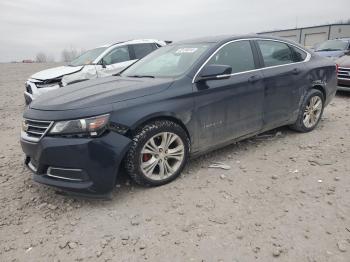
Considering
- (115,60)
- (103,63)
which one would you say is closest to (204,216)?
(103,63)

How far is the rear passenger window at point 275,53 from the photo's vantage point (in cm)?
452

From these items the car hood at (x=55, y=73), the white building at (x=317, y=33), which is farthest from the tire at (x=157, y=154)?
the white building at (x=317, y=33)

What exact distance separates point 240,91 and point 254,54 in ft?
2.25

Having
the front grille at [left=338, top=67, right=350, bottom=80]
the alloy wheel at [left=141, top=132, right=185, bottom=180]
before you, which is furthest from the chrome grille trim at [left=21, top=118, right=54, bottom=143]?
the front grille at [left=338, top=67, right=350, bottom=80]

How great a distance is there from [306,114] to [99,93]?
347cm

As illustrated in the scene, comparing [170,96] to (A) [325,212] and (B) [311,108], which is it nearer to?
(A) [325,212]

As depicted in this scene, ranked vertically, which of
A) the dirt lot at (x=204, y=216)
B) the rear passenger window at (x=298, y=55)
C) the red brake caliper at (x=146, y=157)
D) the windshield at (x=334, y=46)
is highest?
the rear passenger window at (x=298, y=55)

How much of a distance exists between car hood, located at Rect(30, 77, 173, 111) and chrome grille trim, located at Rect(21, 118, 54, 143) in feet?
0.52

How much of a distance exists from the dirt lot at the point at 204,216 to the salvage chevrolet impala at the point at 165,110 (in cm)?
31

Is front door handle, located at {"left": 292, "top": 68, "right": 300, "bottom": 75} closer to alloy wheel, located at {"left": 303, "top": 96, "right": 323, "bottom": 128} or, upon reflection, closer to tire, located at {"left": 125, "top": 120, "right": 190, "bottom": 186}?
alloy wheel, located at {"left": 303, "top": 96, "right": 323, "bottom": 128}

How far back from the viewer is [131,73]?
4.37 metres

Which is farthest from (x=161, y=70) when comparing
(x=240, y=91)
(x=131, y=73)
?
(x=240, y=91)

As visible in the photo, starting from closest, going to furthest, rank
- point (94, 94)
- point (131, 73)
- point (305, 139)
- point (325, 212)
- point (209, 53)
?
point (325, 212) < point (94, 94) < point (209, 53) < point (131, 73) < point (305, 139)

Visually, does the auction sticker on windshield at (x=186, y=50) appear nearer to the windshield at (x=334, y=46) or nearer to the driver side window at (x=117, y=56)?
the driver side window at (x=117, y=56)
